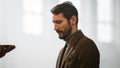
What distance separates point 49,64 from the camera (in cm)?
461

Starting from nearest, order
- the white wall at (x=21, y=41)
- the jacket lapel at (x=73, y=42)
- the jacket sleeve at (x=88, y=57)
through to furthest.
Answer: the jacket sleeve at (x=88, y=57)
the jacket lapel at (x=73, y=42)
the white wall at (x=21, y=41)

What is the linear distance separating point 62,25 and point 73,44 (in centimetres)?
16

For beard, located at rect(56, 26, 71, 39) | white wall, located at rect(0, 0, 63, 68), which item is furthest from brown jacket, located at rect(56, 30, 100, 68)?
white wall, located at rect(0, 0, 63, 68)

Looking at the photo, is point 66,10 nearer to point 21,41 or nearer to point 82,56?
point 82,56

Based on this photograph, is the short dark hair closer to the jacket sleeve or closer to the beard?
the beard

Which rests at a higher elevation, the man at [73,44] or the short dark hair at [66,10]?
the short dark hair at [66,10]

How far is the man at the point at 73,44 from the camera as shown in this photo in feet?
5.39

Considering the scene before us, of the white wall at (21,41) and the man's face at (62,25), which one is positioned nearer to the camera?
the man's face at (62,25)

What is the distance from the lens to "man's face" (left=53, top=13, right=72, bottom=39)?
182 centimetres

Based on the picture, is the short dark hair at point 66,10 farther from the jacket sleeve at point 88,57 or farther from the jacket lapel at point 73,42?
the jacket sleeve at point 88,57

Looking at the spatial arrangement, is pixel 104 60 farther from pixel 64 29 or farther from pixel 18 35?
pixel 64 29

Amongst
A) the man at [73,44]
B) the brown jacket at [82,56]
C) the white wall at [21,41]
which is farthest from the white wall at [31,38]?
the brown jacket at [82,56]

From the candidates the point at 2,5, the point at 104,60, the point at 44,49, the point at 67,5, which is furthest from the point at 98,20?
the point at 67,5

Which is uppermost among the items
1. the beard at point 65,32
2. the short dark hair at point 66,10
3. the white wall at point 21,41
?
the short dark hair at point 66,10
